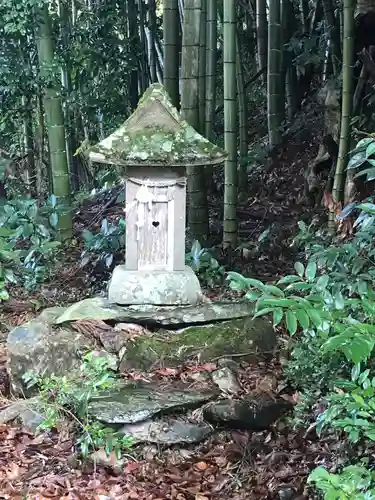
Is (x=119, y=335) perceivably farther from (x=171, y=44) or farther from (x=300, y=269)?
(x=171, y=44)

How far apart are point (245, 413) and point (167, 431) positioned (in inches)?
18.2

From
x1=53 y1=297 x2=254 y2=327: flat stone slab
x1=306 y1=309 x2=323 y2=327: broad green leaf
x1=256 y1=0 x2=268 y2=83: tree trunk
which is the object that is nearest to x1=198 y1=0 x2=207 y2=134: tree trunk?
x1=53 y1=297 x2=254 y2=327: flat stone slab

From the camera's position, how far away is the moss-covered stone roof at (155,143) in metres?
3.69

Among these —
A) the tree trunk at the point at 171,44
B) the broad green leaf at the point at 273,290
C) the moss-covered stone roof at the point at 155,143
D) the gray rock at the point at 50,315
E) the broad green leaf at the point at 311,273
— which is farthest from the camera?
the tree trunk at the point at 171,44

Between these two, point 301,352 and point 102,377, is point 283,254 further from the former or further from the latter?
point 102,377

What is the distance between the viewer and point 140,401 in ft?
10.9

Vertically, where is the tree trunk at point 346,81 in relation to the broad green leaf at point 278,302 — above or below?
above

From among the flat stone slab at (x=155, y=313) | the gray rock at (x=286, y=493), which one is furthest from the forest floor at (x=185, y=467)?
the flat stone slab at (x=155, y=313)

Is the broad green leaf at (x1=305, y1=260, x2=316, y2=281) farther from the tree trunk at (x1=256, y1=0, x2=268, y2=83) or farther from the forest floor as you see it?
the tree trunk at (x1=256, y1=0, x2=268, y2=83)

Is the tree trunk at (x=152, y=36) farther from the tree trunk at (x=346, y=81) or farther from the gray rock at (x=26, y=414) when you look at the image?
the gray rock at (x=26, y=414)

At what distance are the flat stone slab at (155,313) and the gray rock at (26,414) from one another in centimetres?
67

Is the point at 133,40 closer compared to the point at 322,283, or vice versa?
the point at 322,283

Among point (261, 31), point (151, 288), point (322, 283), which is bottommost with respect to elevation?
point (151, 288)

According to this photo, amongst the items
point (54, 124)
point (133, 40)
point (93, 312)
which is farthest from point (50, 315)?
point (133, 40)
